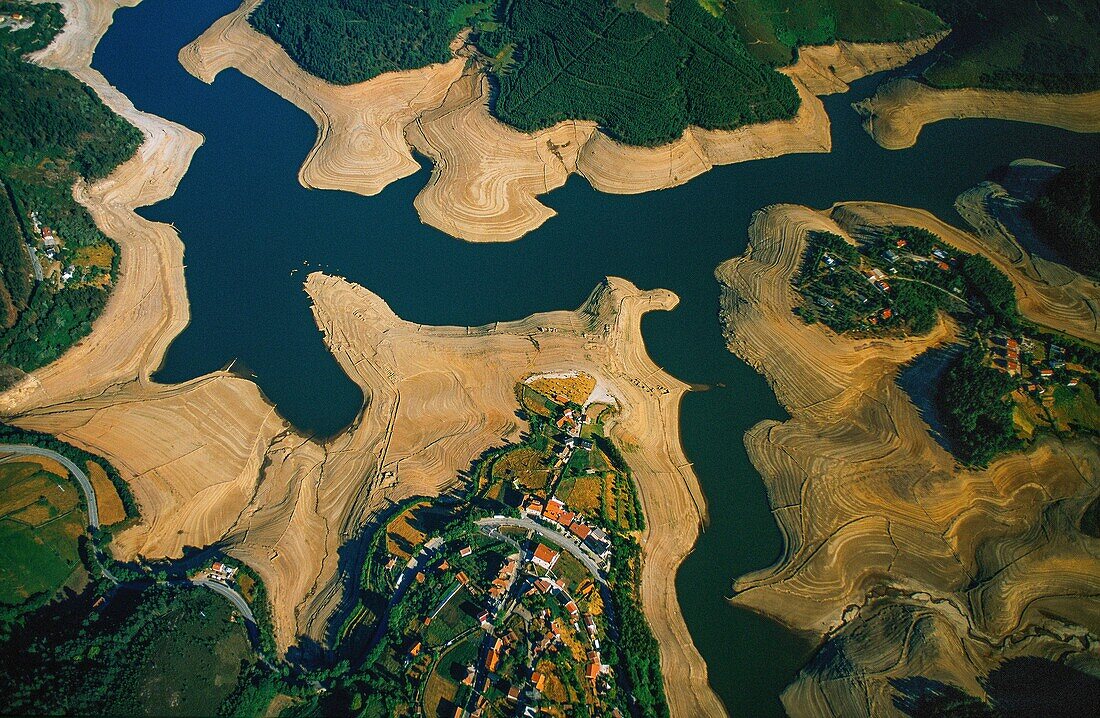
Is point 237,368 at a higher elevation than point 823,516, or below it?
higher

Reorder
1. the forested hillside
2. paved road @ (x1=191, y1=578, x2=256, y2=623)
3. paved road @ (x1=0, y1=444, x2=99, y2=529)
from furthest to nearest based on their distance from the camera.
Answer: the forested hillside → paved road @ (x1=0, y1=444, x2=99, y2=529) → paved road @ (x1=191, y1=578, x2=256, y2=623)

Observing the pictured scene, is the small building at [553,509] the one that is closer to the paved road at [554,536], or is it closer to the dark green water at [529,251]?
the paved road at [554,536]

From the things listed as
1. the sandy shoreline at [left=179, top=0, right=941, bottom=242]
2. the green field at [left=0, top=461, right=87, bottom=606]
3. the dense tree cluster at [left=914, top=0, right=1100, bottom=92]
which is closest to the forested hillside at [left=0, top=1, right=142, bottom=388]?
the green field at [left=0, top=461, right=87, bottom=606]

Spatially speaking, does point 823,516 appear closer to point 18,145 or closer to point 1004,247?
point 1004,247

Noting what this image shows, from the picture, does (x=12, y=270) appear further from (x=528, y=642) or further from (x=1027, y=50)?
(x=1027, y=50)

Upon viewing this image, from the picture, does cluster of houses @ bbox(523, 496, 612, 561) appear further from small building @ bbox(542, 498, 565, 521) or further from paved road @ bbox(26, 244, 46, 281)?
paved road @ bbox(26, 244, 46, 281)

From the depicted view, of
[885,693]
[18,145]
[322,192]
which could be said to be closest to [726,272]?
[885,693]
